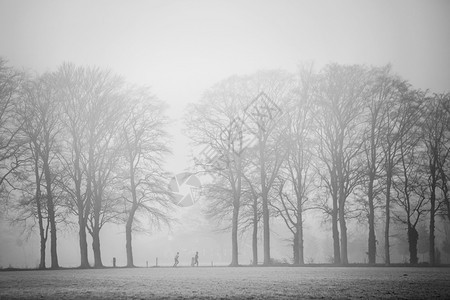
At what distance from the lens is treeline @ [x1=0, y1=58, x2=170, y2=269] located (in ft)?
86.7

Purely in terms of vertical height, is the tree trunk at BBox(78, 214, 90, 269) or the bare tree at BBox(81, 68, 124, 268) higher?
the bare tree at BBox(81, 68, 124, 268)

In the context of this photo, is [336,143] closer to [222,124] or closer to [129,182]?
[222,124]

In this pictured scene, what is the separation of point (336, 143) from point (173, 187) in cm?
1557

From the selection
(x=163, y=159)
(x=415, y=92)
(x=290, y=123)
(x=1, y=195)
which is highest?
(x=415, y=92)

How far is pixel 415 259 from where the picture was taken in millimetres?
29062

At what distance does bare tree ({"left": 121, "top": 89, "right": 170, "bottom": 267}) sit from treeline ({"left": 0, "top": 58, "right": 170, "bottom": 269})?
Answer: 0.29ft

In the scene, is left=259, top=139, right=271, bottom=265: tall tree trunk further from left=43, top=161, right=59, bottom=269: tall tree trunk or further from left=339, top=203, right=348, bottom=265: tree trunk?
left=43, top=161, right=59, bottom=269: tall tree trunk

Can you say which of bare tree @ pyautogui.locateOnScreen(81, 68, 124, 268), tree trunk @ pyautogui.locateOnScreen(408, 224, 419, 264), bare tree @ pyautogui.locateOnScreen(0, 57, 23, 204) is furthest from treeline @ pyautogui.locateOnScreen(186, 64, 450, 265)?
bare tree @ pyautogui.locateOnScreen(0, 57, 23, 204)

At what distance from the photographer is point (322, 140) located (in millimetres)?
30734

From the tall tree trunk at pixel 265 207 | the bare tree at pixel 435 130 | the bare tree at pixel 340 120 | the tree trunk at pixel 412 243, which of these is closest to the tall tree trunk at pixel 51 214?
the tall tree trunk at pixel 265 207

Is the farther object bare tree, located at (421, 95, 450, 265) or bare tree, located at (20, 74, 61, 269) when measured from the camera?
bare tree, located at (421, 95, 450, 265)

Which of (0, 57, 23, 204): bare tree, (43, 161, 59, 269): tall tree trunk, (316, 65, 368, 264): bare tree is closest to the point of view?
(0, 57, 23, 204): bare tree

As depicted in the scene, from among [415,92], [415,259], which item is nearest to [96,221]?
[415,259]

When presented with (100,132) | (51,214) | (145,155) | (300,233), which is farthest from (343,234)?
(51,214)
